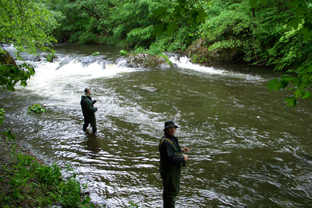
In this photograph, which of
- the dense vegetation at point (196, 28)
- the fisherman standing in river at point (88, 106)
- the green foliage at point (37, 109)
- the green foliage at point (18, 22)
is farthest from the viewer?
the green foliage at point (37, 109)

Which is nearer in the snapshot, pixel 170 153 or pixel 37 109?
pixel 170 153

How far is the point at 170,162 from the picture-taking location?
147 inches

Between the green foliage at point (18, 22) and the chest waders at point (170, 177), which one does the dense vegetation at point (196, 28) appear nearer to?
the green foliage at point (18, 22)

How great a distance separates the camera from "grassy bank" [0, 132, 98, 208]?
3.80 meters

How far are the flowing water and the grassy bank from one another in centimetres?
63

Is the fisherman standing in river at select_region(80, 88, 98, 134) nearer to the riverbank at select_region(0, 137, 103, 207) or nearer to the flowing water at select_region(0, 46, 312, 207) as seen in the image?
the flowing water at select_region(0, 46, 312, 207)

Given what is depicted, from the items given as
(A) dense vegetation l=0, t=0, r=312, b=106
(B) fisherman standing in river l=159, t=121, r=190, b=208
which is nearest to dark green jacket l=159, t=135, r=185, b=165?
(B) fisherman standing in river l=159, t=121, r=190, b=208

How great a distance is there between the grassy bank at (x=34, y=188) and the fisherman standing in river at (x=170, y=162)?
1.32 metres

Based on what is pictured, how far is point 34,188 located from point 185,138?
4567 mm

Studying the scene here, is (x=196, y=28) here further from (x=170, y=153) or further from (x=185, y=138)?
(x=185, y=138)

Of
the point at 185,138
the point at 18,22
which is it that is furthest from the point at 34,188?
the point at 18,22

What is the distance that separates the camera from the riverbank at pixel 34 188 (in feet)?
12.5

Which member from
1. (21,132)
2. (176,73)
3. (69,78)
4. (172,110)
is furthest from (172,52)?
(21,132)

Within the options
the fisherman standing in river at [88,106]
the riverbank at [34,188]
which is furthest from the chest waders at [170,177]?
the fisherman standing in river at [88,106]
